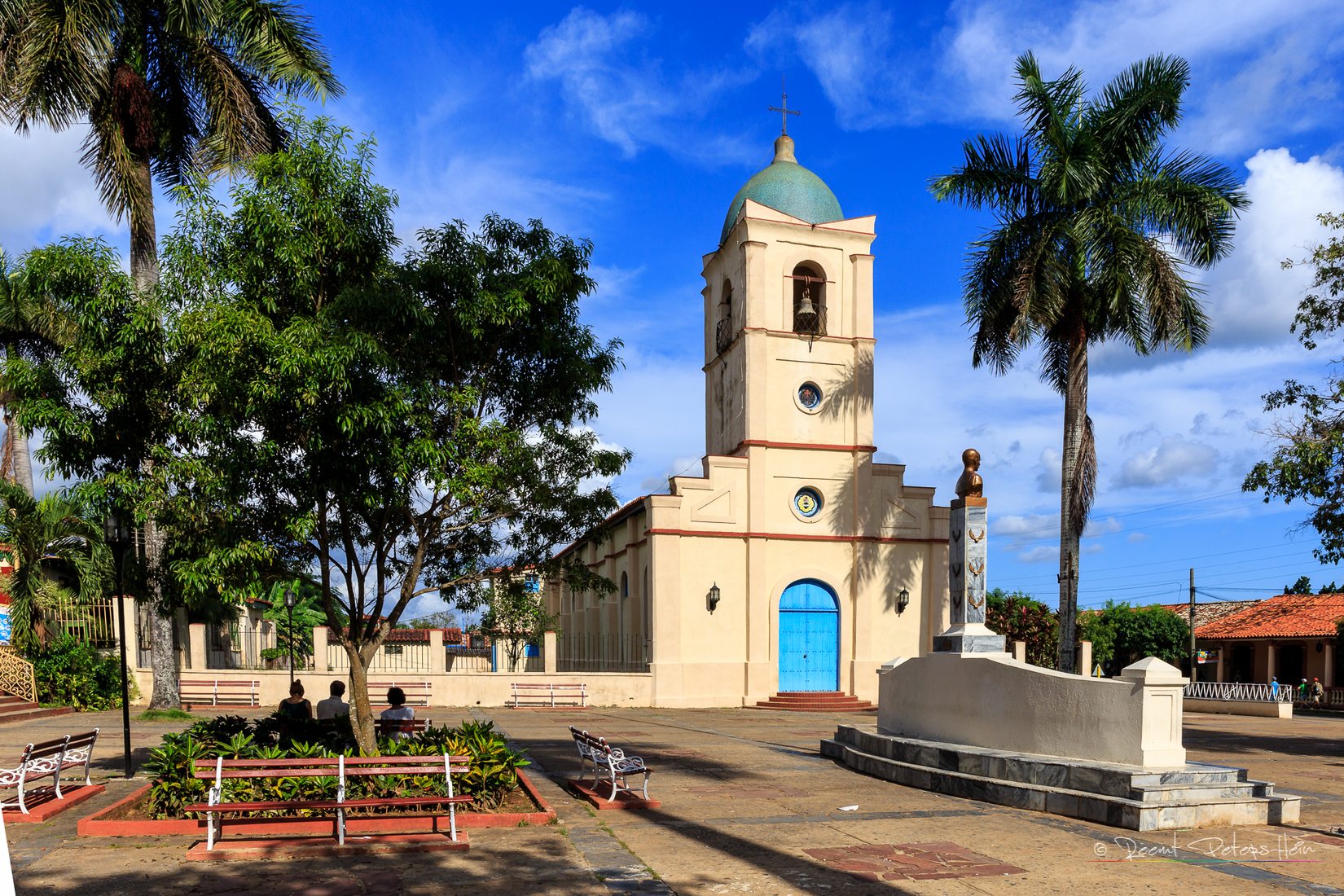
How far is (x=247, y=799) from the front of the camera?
9602 mm

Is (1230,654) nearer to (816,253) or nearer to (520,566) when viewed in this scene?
(816,253)

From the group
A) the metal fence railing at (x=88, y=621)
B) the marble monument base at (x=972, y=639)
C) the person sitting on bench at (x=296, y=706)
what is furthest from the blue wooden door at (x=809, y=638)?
the metal fence railing at (x=88, y=621)

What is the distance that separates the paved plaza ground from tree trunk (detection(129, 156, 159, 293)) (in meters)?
10.4

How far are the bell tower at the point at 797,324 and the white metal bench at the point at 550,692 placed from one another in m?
7.83

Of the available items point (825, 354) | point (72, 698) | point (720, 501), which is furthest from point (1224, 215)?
point (72, 698)

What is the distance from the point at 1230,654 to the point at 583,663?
30.3 m

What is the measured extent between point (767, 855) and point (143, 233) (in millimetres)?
17343

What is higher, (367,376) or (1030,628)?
(367,376)

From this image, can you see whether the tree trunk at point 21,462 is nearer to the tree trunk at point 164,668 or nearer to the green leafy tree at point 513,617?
the tree trunk at point 164,668

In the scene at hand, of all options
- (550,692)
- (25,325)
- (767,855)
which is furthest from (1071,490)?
(25,325)

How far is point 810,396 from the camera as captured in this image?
28.9 meters

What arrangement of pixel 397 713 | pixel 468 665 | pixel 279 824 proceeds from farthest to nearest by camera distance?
pixel 468 665 → pixel 397 713 → pixel 279 824

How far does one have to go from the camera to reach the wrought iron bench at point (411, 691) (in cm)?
2514

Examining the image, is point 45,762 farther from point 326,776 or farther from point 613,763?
point 613,763
